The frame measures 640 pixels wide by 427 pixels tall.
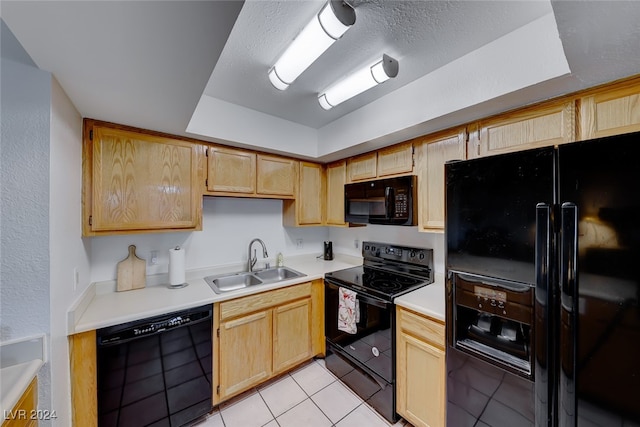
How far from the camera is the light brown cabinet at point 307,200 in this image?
2.59 metres

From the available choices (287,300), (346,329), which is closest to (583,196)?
(346,329)

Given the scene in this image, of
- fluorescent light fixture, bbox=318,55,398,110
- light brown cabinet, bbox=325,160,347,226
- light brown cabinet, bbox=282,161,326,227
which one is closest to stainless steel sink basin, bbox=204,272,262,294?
light brown cabinet, bbox=282,161,326,227

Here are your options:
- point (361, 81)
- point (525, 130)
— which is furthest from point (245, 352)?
point (525, 130)

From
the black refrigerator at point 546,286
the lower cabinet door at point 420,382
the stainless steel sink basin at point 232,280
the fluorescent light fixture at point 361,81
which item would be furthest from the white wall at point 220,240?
the black refrigerator at point 546,286

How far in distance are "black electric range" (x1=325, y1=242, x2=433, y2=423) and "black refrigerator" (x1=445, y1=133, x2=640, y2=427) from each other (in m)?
0.46

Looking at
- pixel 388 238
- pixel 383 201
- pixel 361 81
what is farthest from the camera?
pixel 388 238

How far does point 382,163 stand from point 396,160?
146 millimetres

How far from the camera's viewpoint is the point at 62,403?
46.7 inches

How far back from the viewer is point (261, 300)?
1.95 m

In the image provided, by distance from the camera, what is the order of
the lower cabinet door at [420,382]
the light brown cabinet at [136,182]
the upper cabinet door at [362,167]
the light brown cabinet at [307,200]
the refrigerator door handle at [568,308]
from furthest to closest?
the light brown cabinet at [307,200] → the upper cabinet door at [362,167] → the light brown cabinet at [136,182] → the lower cabinet door at [420,382] → the refrigerator door handle at [568,308]

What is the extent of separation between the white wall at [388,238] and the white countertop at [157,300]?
26cm

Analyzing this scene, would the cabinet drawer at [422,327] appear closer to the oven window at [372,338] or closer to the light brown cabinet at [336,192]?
the oven window at [372,338]

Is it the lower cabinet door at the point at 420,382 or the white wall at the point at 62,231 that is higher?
the white wall at the point at 62,231

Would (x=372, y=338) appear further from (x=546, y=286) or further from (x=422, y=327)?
(x=546, y=286)
